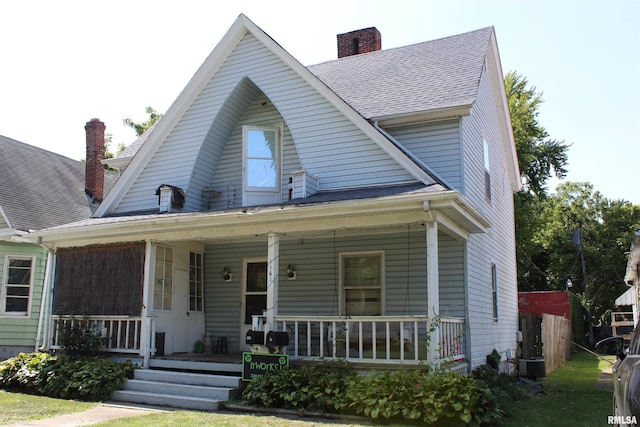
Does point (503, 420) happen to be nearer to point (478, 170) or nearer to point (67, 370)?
point (478, 170)

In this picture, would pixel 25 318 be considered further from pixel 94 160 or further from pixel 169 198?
pixel 94 160

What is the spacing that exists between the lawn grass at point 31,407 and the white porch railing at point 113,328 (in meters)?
1.68

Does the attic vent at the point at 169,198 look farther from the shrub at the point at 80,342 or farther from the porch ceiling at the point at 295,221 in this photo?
the shrub at the point at 80,342

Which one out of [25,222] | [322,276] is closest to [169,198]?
[322,276]

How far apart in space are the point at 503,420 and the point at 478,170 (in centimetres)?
661

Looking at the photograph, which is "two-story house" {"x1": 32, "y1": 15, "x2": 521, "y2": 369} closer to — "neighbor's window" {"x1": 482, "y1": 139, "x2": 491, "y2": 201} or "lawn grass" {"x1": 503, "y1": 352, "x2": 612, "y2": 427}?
"neighbor's window" {"x1": 482, "y1": 139, "x2": 491, "y2": 201}

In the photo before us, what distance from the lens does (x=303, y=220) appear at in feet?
34.1

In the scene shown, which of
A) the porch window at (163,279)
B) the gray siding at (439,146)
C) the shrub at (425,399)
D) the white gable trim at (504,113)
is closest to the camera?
the shrub at (425,399)

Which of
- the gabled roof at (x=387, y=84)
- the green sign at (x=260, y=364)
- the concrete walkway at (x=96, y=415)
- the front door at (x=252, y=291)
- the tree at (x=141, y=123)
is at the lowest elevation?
the concrete walkway at (x=96, y=415)

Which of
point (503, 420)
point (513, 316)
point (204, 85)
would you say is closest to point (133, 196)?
point (204, 85)

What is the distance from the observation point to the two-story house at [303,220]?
1042cm

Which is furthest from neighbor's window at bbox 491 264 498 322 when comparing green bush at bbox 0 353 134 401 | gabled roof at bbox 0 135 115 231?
gabled roof at bbox 0 135 115 231

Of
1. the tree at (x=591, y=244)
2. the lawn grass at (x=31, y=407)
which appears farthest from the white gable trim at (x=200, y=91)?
the tree at (x=591, y=244)

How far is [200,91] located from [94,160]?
9094mm
